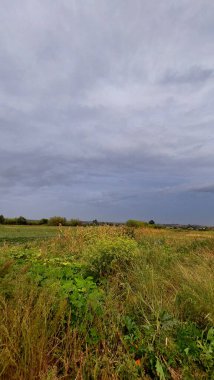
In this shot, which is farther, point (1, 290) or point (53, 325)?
point (1, 290)

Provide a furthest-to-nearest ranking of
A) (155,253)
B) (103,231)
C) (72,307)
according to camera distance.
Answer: (103,231), (155,253), (72,307)

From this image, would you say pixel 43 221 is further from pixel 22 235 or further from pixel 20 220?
pixel 22 235

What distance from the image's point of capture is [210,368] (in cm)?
345

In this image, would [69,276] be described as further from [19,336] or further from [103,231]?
[103,231]

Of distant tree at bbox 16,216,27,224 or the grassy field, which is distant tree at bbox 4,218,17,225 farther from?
the grassy field

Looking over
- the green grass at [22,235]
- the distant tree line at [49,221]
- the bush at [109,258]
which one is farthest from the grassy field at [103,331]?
the distant tree line at [49,221]

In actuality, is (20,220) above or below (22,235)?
above

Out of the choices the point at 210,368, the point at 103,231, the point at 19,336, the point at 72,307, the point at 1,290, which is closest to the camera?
the point at 19,336

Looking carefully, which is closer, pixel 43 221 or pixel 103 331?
pixel 103 331

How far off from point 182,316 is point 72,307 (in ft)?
4.34

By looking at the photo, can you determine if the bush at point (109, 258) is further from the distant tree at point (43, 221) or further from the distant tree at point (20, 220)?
the distant tree at point (20, 220)

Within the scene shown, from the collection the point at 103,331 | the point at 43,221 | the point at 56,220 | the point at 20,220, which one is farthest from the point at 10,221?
the point at 103,331

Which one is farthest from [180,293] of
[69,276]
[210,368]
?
[69,276]

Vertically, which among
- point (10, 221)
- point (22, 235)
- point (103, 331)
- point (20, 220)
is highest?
point (20, 220)
